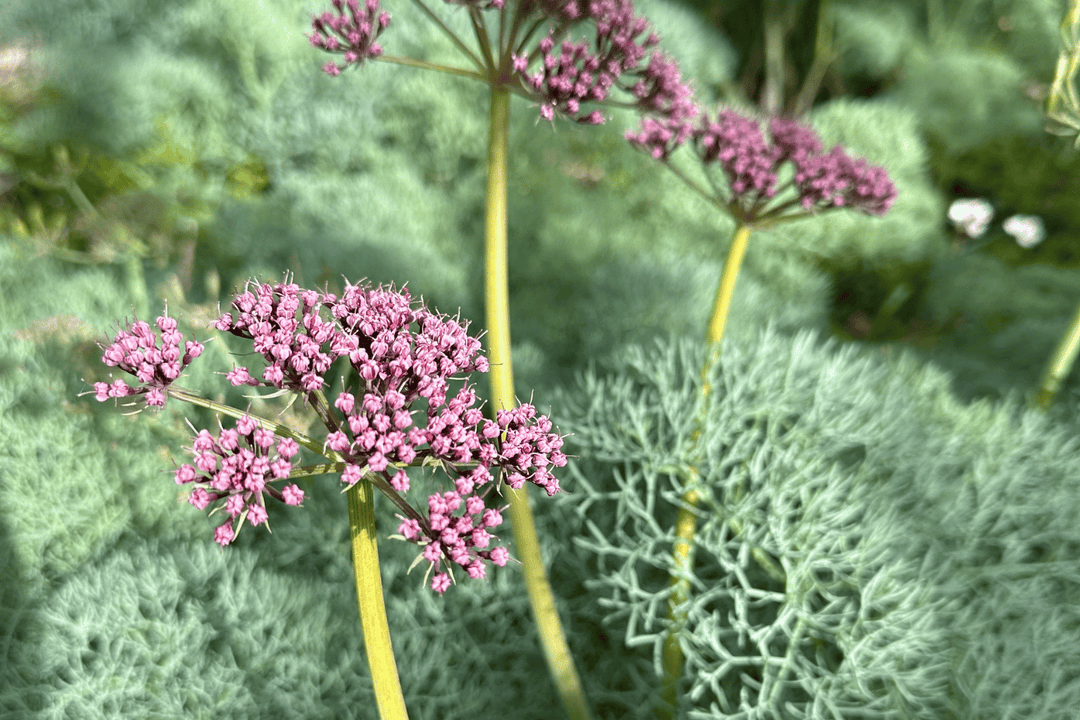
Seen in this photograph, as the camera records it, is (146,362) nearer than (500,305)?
Yes

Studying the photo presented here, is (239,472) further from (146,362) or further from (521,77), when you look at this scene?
(521,77)

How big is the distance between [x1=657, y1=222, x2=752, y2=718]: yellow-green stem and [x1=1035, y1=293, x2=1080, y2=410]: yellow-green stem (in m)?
0.76

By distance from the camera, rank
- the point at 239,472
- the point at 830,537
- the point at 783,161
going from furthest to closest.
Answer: the point at 783,161
the point at 830,537
the point at 239,472

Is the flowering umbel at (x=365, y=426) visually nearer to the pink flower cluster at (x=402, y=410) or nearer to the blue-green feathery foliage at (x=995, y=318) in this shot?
the pink flower cluster at (x=402, y=410)

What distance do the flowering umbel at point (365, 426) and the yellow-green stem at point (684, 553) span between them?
1.69 ft

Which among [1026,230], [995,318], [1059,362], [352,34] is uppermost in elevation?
[1026,230]

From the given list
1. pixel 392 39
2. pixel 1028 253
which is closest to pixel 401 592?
pixel 392 39

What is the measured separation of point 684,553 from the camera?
116 cm

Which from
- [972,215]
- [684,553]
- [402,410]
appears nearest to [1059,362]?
[684,553]

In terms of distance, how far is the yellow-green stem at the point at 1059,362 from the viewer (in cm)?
144

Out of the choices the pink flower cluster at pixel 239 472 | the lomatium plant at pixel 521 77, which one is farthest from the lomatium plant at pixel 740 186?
the pink flower cluster at pixel 239 472

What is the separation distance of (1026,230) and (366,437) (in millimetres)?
3694

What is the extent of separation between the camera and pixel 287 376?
0.67 metres

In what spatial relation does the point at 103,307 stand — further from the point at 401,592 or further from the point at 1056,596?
the point at 1056,596
